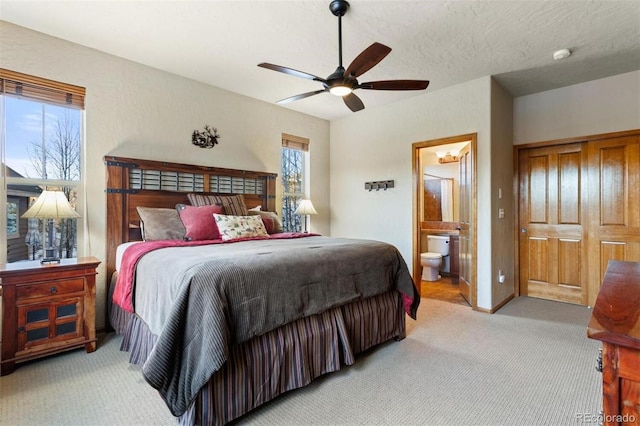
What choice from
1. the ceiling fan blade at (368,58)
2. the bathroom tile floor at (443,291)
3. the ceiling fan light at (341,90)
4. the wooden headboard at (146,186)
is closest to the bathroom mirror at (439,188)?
the bathroom tile floor at (443,291)

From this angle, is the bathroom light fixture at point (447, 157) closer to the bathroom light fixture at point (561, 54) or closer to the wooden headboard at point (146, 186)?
the bathroom light fixture at point (561, 54)

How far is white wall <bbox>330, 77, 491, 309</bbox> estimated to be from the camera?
3.64 meters

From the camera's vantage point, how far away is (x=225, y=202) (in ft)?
12.0

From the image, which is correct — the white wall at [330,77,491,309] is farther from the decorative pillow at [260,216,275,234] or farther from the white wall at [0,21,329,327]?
the decorative pillow at [260,216,275,234]

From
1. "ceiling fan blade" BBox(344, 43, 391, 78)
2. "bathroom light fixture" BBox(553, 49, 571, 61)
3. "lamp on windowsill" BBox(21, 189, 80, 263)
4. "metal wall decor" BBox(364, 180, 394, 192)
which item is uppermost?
"bathroom light fixture" BBox(553, 49, 571, 61)

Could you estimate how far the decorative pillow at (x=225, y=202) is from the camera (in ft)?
11.5

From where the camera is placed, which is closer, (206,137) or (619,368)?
(619,368)

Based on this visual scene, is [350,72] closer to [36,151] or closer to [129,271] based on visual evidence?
[129,271]

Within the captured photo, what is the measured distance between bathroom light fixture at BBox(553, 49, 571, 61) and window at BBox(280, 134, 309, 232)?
3294mm

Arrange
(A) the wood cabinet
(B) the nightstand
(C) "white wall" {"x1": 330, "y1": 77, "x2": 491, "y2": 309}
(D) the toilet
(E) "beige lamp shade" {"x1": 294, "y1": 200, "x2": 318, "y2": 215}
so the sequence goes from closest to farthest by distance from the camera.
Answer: (A) the wood cabinet < (B) the nightstand < (C) "white wall" {"x1": 330, "y1": 77, "x2": 491, "y2": 309} < (E) "beige lamp shade" {"x1": 294, "y1": 200, "x2": 318, "y2": 215} < (D) the toilet

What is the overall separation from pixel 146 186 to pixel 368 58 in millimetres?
2608

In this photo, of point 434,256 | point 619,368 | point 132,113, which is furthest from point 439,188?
point 619,368

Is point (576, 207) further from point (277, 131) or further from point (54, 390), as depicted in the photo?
point (54, 390)

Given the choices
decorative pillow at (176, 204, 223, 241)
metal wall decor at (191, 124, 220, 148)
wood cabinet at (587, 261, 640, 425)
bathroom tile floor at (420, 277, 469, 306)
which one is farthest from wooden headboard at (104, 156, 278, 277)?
wood cabinet at (587, 261, 640, 425)
